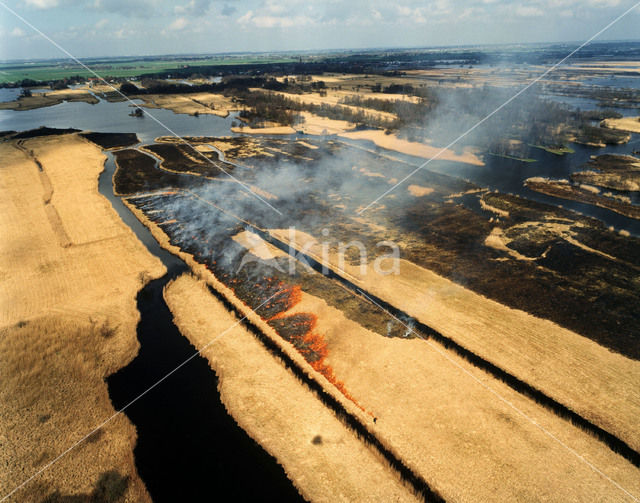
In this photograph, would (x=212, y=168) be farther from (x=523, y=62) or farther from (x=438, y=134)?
(x=523, y=62)

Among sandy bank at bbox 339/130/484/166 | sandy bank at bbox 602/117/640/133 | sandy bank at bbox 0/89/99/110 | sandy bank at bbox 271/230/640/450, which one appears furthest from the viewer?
sandy bank at bbox 0/89/99/110

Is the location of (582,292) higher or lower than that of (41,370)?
lower

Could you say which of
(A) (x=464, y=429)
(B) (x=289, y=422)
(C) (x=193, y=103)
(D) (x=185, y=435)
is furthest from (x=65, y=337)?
(C) (x=193, y=103)

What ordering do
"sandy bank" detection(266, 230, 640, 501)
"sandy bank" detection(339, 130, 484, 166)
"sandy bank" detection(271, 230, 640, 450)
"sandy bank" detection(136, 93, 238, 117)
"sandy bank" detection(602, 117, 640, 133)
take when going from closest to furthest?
"sandy bank" detection(266, 230, 640, 501) < "sandy bank" detection(271, 230, 640, 450) < "sandy bank" detection(339, 130, 484, 166) < "sandy bank" detection(602, 117, 640, 133) < "sandy bank" detection(136, 93, 238, 117)

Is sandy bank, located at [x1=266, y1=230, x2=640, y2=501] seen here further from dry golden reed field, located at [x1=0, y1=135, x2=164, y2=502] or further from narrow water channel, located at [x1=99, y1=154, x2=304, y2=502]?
dry golden reed field, located at [x1=0, y1=135, x2=164, y2=502]

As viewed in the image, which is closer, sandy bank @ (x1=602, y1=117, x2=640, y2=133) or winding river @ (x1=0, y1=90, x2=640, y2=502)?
winding river @ (x1=0, y1=90, x2=640, y2=502)

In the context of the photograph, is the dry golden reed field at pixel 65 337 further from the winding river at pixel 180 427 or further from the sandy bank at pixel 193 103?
the sandy bank at pixel 193 103

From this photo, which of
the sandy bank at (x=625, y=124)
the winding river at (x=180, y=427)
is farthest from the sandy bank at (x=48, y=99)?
the sandy bank at (x=625, y=124)

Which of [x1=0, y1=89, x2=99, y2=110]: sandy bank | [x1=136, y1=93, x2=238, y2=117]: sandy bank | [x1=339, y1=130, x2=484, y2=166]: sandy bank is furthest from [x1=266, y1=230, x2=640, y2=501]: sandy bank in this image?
[x1=0, y1=89, x2=99, y2=110]: sandy bank

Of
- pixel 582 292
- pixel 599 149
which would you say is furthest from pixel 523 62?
pixel 582 292
